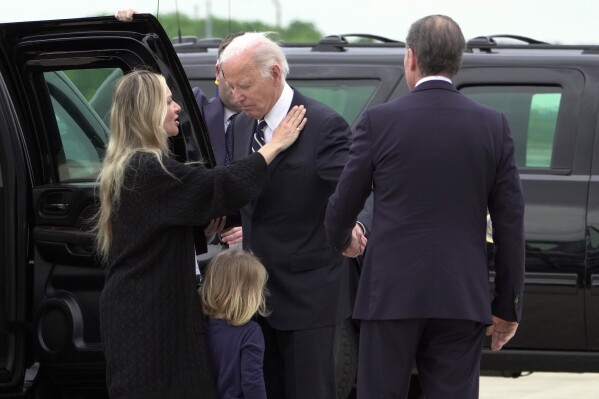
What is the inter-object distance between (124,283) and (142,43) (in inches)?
32.7

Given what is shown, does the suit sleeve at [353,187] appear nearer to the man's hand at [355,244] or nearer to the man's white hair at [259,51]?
the man's hand at [355,244]

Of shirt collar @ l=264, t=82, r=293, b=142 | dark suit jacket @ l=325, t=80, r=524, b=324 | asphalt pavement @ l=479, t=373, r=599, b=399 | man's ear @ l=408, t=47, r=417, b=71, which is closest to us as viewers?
dark suit jacket @ l=325, t=80, r=524, b=324

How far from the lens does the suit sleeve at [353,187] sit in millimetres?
4320

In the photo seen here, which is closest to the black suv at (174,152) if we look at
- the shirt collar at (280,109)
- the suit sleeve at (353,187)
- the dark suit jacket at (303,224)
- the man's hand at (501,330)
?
the shirt collar at (280,109)

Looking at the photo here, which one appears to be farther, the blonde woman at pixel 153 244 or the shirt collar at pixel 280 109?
the shirt collar at pixel 280 109

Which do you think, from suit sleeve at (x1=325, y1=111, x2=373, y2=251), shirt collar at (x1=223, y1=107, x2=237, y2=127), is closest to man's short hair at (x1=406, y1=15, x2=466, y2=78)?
suit sleeve at (x1=325, y1=111, x2=373, y2=251)

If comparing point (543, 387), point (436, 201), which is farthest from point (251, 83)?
point (543, 387)

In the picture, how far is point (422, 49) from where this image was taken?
432 cm

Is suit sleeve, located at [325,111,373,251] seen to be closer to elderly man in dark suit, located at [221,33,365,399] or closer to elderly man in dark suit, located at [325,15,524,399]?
elderly man in dark suit, located at [325,15,524,399]

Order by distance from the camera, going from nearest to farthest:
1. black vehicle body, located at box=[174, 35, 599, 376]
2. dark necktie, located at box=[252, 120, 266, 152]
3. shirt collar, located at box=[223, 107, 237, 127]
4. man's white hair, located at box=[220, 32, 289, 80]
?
1. man's white hair, located at box=[220, 32, 289, 80]
2. dark necktie, located at box=[252, 120, 266, 152]
3. black vehicle body, located at box=[174, 35, 599, 376]
4. shirt collar, located at box=[223, 107, 237, 127]

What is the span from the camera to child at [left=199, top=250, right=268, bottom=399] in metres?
4.55

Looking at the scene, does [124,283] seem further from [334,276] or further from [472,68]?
[472,68]

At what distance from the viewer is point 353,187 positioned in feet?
14.3

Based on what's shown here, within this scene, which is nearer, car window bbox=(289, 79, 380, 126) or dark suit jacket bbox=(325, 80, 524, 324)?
dark suit jacket bbox=(325, 80, 524, 324)
